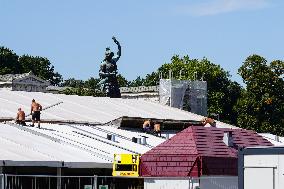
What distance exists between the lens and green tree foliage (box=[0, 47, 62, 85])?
15651 centimetres

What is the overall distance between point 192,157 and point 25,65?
136m

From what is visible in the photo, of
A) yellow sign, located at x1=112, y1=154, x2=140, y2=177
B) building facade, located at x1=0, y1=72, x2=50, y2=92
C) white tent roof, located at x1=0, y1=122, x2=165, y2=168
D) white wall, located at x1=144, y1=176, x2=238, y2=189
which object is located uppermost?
building facade, located at x1=0, y1=72, x2=50, y2=92

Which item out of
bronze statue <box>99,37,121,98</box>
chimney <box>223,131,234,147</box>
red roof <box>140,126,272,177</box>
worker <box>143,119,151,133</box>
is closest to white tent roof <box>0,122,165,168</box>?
red roof <box>140,126,272,177</box>

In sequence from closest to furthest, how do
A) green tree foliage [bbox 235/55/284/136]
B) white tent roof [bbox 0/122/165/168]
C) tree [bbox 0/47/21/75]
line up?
white tent roof [bbox 0/122/165/168] → green tree foliage [bbox 235/55/284/136] → tree [bbox 0/47/21/75]

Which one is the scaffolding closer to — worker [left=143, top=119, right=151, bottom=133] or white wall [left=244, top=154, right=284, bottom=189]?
worker [left=143, top=119, right=151, bottom=133]

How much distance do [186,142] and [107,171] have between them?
343 cm

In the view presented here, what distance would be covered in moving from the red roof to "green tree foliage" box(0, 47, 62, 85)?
120861mm

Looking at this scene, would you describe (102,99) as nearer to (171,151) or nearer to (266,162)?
(171,151)

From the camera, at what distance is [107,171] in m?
34.6

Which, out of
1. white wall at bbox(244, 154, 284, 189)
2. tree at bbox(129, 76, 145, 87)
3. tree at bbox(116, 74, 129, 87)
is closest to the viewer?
white wall at bbox(244, 154, 284, 189)

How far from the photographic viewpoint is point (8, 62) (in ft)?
521

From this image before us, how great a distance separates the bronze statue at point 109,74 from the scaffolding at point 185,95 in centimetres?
752

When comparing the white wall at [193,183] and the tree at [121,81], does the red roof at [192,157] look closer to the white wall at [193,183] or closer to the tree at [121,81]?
the white wall at [193,183]

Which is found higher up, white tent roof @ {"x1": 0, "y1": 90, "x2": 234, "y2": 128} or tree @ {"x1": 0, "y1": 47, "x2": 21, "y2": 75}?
tree @ {"x1": 0, "y1": 47, "x2": 21, "y2": 75}
